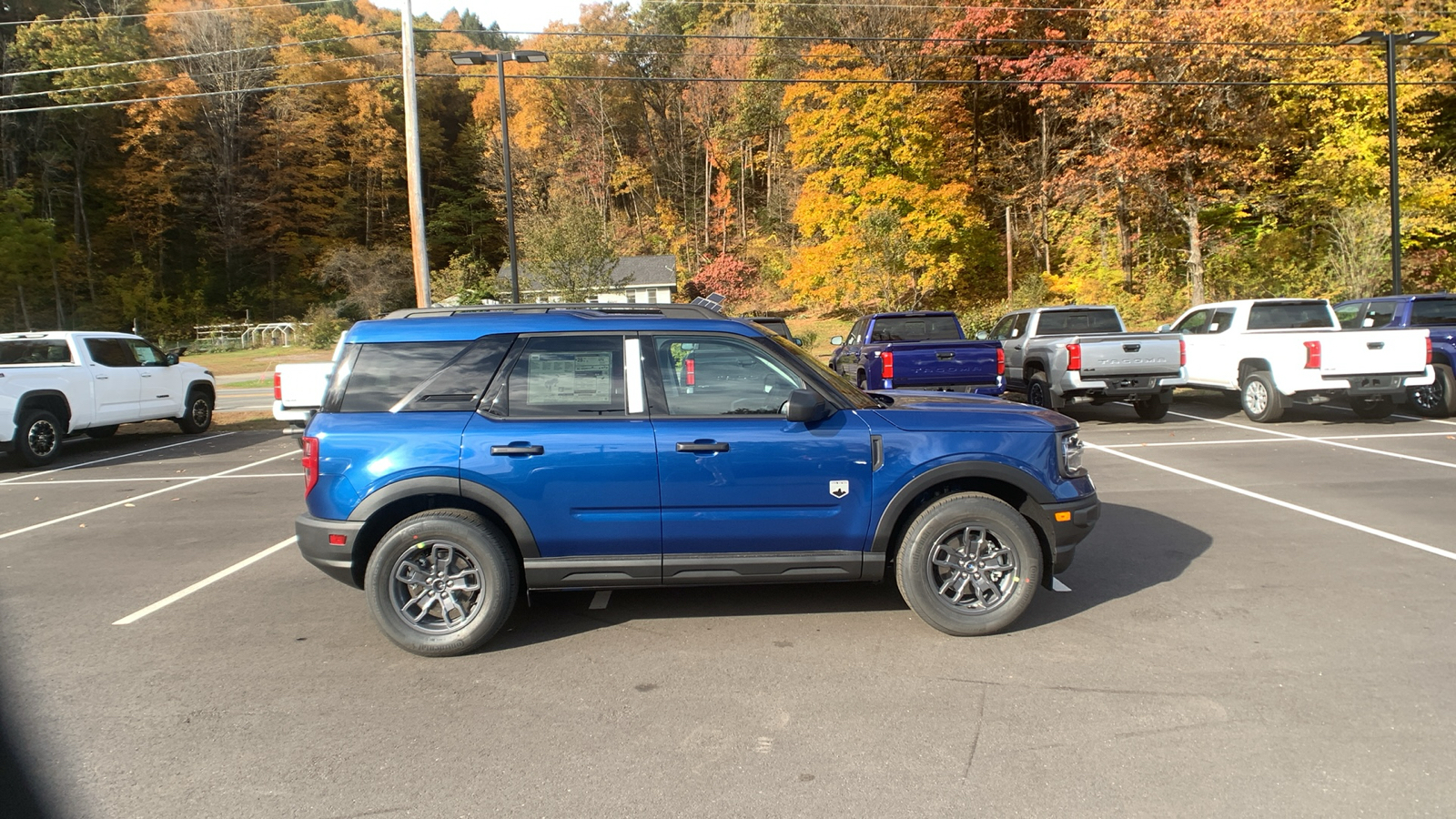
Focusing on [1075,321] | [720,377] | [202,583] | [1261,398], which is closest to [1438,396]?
[1261,398]

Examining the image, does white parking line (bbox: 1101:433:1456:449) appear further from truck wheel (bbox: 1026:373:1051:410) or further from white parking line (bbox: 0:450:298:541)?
white parking line (bbox: 0:450:298:541)

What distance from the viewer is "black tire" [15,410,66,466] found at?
12141 mm

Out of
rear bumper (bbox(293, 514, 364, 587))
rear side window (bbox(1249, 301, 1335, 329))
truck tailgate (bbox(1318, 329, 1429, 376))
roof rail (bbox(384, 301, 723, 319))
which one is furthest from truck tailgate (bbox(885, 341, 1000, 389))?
rear bumper (bbox(293, 514, 364, 587))

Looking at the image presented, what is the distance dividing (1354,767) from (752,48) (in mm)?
52549

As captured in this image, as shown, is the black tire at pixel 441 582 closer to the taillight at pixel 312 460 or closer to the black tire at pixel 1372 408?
the taillight at pixel 312 460

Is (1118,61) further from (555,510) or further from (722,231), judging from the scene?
(722,231)

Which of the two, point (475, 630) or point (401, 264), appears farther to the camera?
point (401, 264)

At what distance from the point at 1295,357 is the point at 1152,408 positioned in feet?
7.40

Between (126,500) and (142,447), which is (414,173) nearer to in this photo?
(142,447)

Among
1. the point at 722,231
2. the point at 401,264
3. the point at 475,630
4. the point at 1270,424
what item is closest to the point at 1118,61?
the point at 1270,424

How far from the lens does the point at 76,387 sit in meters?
13.0

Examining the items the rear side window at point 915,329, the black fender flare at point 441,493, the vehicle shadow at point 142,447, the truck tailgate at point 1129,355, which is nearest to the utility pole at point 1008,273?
the rear side window at point 915,329

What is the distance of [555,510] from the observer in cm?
460

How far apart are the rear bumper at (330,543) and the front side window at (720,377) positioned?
1878 mm
